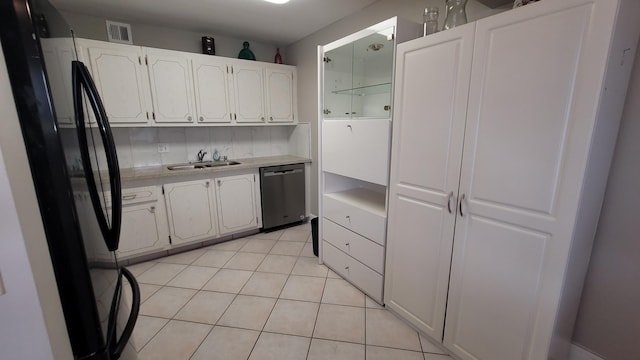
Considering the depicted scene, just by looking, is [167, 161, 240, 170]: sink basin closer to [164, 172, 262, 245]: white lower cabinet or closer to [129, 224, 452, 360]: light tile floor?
[164, 172, 262, 245]: white lower cabinet

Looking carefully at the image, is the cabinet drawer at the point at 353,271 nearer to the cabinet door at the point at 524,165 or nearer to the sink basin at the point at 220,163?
the cabinet door at the point at 524,165

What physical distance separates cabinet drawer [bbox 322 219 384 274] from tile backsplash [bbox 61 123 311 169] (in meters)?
1.41

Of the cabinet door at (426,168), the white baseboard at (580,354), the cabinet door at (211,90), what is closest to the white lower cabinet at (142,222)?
the cabinet door at (211,90)

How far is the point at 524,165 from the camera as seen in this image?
1154 millimetres

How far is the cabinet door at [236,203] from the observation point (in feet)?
9.89

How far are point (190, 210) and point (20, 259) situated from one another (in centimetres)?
233

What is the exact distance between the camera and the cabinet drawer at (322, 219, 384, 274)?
6.50ft

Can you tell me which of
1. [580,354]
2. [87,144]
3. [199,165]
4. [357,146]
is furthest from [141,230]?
[580,354]

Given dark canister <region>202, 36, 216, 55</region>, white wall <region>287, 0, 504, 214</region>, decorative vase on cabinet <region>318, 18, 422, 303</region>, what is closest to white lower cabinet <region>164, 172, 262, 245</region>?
white wall <region>287, 0, 504, 214</region>

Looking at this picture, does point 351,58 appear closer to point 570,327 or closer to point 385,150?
point 385,150

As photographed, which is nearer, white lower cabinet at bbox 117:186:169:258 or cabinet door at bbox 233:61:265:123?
white lower cabinet at bbox 117:186:169:258

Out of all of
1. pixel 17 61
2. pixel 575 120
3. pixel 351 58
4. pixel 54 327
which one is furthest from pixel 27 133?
pixel 351 58

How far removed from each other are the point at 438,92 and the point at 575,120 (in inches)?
23.7

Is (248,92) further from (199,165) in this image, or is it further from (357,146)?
(357,146)
